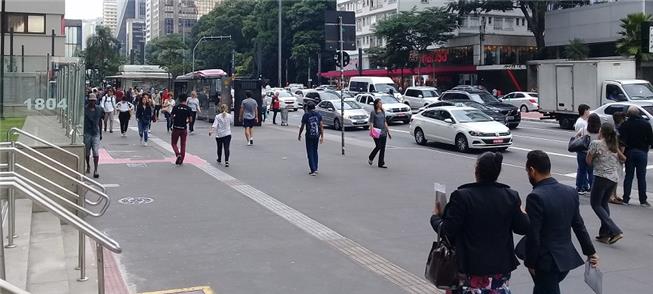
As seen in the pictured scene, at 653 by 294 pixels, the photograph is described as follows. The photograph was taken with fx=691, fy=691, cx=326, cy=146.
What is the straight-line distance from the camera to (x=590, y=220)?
10.3 m

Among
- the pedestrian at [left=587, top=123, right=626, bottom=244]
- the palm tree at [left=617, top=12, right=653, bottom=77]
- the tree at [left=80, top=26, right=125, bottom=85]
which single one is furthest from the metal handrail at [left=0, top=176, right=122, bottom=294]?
the tree at [left=80, top=26, right=125, bottom=85]

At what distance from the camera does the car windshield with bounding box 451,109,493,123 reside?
21144mm

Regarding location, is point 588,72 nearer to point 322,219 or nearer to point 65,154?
point 322,219

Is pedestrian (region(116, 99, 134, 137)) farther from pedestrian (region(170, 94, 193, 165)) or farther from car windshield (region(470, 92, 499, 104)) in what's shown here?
car windshield (region(470, 92, 499, 104))

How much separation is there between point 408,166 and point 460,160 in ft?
7.58

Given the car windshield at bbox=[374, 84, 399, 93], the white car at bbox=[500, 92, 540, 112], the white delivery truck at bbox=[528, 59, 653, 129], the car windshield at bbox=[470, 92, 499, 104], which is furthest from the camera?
the white car at bbox=[500, 92, 540, 112]

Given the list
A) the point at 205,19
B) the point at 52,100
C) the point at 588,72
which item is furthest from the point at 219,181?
the point at 205,19

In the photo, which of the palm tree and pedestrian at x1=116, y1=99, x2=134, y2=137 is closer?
pedestrian at x1=116, y1=99, x2=134, y2=137

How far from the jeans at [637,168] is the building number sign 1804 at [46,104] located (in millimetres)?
9225

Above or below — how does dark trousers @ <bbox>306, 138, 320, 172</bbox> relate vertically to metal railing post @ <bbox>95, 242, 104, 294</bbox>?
above

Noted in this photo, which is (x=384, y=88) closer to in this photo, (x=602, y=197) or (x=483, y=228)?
(x=602, y=197)

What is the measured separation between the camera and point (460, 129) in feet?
68.0

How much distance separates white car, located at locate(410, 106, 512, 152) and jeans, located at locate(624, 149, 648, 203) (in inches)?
336

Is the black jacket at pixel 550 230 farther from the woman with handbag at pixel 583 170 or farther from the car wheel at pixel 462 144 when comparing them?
the car wheel at pixel 462 144
